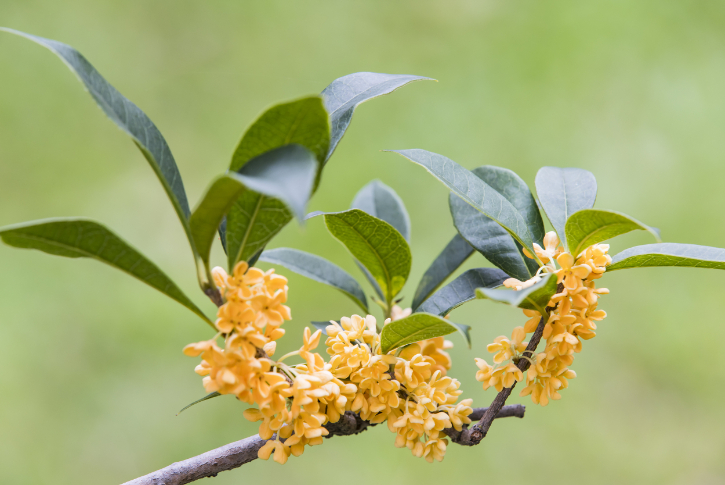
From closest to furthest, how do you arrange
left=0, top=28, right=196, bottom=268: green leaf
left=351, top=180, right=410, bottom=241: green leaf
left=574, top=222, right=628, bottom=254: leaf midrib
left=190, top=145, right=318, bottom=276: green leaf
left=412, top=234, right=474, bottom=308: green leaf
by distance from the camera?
left=190, top=145, right=318, bottom=276: green leaf
left=0, top=28, right=196, bottom=268: green leaf
left=574, top=222, right=628, bottom=254: leaf midrib
left=412, top=234, right=474, bottom=308: green leaf
left=351, top=180, right=410, bottom=241: green leaf

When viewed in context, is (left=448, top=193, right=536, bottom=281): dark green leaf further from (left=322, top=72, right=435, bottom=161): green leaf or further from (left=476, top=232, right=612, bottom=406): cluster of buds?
(left=322, top=72, right=435, bottom=161): green leaf

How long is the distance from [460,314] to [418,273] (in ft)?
0.86

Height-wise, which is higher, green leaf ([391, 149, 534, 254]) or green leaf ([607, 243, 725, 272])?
green leaf ([391, 149, 534, 254])

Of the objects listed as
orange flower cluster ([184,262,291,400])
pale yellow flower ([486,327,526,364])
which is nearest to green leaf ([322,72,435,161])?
orange flower cluster ([184,262,291,400])

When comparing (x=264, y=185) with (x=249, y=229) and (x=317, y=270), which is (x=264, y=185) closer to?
(x=249, y=229)

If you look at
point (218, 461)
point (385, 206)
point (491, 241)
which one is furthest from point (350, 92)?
point (218, 461)

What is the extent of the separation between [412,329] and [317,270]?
1.17 ft

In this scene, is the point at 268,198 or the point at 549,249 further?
the point at 549,249

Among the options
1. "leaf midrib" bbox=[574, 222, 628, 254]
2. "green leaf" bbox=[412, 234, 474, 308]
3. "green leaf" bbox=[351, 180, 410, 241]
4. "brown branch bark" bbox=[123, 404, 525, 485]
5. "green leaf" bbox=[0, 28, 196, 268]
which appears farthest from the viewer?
"green leaf" bbox=[351, 180, 410, 241]

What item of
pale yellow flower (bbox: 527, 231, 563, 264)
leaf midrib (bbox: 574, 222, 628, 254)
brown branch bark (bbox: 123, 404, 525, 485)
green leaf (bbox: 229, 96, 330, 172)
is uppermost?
green leaf (bbox: 229, 96, 330, 172)

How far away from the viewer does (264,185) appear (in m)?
0.45

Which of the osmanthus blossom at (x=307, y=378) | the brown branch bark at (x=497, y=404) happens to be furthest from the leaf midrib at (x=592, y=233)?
the osmanthus blossom at (x=307, y=378)

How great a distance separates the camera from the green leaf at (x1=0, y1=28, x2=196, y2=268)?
0.54m

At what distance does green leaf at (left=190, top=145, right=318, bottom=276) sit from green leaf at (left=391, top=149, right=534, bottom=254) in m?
0.22
